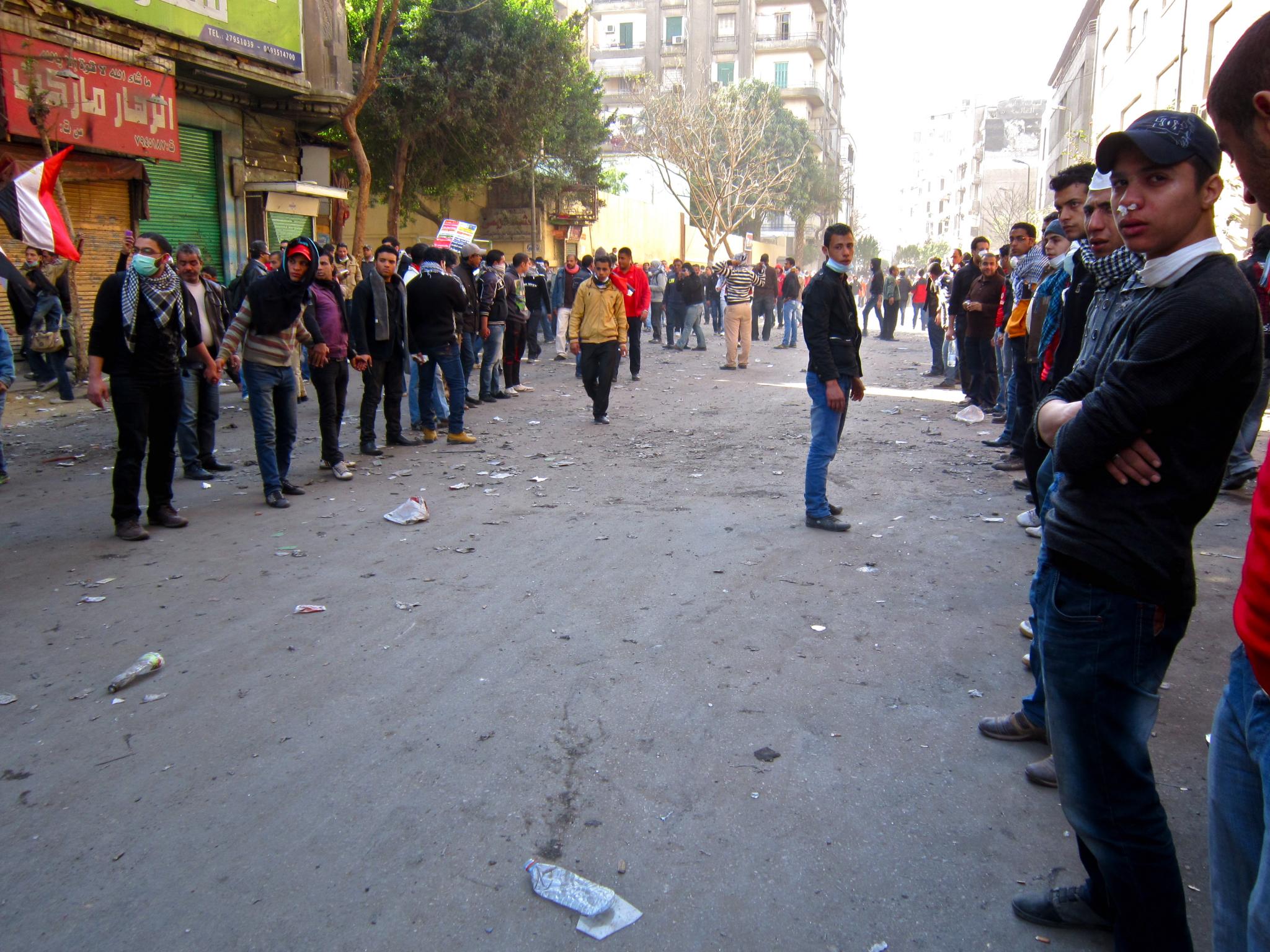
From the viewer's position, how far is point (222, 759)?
Answer: 3477 mm

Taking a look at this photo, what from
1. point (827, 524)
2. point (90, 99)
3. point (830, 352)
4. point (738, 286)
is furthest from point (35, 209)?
point (738, 286)

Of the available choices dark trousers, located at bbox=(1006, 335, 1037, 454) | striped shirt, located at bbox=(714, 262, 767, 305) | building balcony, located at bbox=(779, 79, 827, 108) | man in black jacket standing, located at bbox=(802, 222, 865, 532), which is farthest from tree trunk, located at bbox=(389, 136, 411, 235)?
building balcony, located at bbox=(779, 79, 827, 108)

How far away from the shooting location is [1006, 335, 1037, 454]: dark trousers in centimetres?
763

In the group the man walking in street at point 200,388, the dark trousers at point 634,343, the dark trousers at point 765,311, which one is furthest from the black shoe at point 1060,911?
the dark trousers at point 765,311

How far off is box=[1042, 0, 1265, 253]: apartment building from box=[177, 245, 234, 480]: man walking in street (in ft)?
30.8

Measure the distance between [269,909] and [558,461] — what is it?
21.5 feet

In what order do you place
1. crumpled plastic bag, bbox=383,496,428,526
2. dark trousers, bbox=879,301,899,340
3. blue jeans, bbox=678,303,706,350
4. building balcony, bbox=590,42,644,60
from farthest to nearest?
building balcony, bbox=590,42,644,60
dark trousers, bbox=879,301,899,340
blue jeans, bbox=678,303,706,350
crumpled plastic bag, bbox=383,496,428,526

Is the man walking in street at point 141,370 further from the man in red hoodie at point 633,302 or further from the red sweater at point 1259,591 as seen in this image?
the man in red hoodie at point 633,302

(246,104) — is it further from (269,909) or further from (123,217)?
(269,909)

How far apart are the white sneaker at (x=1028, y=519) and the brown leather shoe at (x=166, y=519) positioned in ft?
19.2

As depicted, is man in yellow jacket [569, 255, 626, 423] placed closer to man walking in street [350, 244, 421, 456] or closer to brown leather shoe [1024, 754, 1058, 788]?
man walking in street [350, 244, 421, 456]

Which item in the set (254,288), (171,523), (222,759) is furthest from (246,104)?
(222,759)

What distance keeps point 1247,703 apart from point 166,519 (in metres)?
6.66

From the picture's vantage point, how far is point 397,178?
74.4ft
